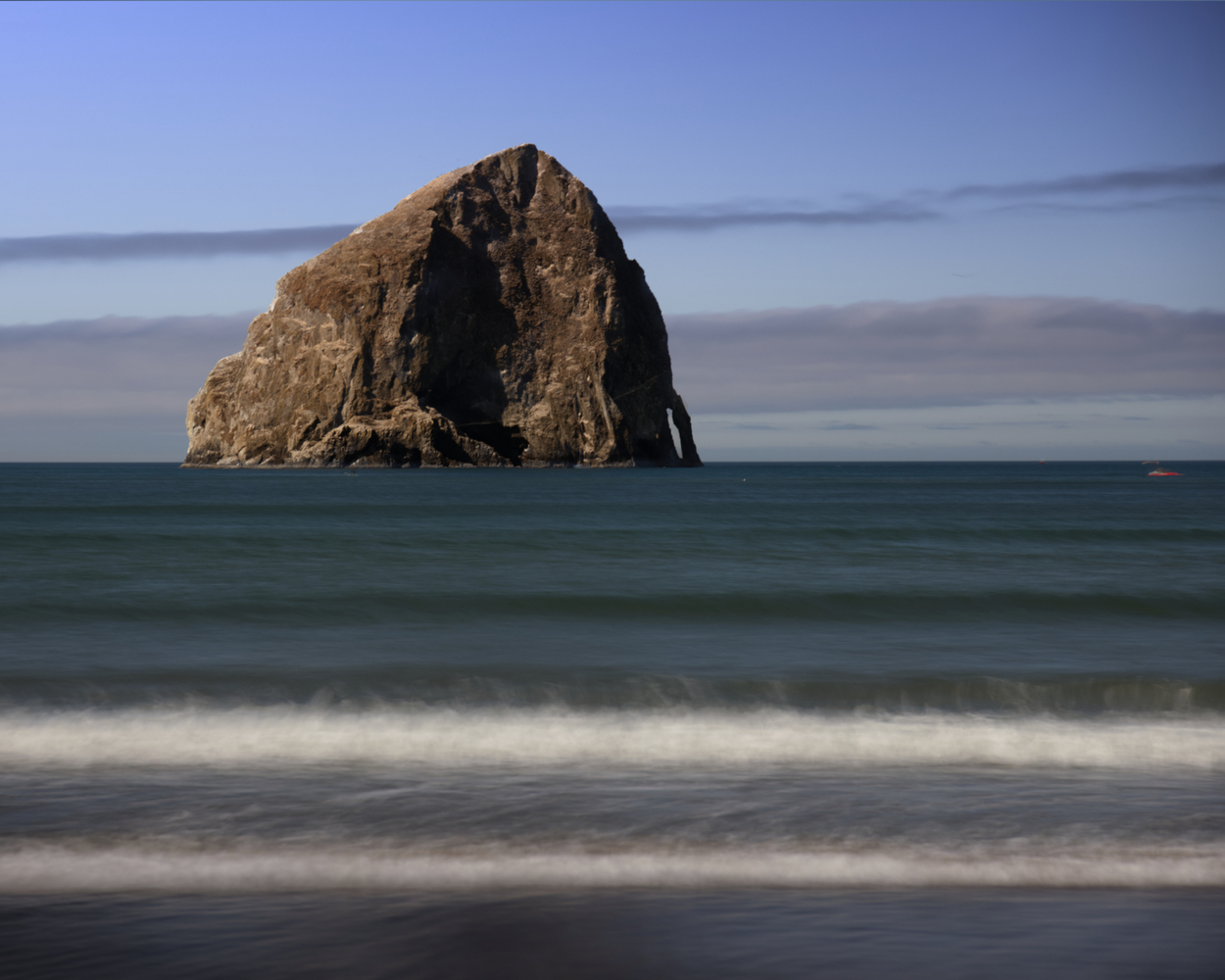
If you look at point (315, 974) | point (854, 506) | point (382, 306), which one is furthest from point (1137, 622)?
point (382, 306)

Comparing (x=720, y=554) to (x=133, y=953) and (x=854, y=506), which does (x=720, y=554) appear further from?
(x=854, y=506)

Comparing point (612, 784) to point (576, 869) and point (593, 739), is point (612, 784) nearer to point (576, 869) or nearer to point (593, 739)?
point (593, 739)

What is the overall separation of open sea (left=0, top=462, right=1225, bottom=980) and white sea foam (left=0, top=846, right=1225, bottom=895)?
2 centimetres

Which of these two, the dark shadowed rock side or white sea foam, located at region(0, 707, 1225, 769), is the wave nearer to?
white sea foam, located at region(0, 707, 1225, 769)

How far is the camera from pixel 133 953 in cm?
421

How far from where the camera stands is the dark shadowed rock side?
120500 millimetres

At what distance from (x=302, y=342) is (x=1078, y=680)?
121236 mm

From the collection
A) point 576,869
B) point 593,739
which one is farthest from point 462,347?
point 576,869

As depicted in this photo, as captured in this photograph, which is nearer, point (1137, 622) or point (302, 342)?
point (1137, 622)

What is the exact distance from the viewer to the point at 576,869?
5.16 meters

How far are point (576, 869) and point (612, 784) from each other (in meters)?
1.56

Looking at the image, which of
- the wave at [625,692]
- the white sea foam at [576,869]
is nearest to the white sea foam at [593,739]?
the wave at [625,692]

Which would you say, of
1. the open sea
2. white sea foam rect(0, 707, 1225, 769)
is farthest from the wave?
white sea foam rect(0, 707, 1225, 769)

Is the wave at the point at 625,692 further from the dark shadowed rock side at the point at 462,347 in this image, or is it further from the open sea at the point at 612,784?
the dark shadowed rock side at the point at 462,347
